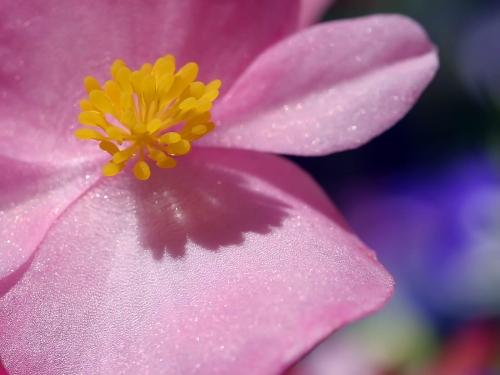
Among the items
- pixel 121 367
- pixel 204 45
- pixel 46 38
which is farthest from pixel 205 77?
pixel 121 367

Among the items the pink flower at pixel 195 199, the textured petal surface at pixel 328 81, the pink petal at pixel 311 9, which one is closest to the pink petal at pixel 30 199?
the pink flower at pixel 195 199

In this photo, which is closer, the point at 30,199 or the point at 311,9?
the point at 30,199

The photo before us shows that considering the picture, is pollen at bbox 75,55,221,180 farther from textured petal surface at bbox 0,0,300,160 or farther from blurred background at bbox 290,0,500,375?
blurred background at bbox 290,0,500,375

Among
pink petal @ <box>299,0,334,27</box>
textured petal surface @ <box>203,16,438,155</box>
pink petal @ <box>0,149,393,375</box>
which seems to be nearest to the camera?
pink petal @ <box>0,149,393,375</box>

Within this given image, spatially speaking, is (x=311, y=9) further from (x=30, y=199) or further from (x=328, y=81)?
(x=30, y=199)

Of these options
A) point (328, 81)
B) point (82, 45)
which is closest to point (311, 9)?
point (328, 81)

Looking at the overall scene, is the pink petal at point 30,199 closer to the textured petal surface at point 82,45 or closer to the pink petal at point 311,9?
the textured petal surface at point 82,45

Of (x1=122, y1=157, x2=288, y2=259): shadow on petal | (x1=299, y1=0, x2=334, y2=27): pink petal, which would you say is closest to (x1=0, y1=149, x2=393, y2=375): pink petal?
(x1=122, y1=157, x2=288, y2=259): shadow on petal
